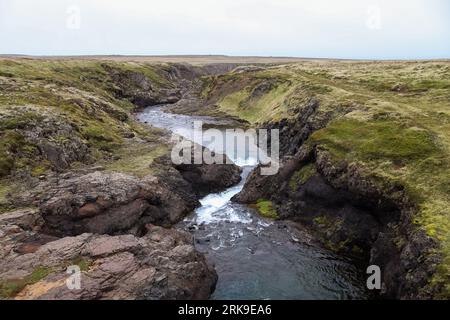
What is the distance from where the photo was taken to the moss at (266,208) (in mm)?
45737

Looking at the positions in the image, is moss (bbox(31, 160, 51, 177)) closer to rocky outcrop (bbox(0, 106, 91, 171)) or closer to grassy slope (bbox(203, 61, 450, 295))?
rocky outcrop (bbox(0, 106, 91, 171))

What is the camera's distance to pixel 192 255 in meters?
32.5

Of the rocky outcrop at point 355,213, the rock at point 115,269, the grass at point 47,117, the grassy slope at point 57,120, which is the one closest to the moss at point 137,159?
the grassy slope at point 57,120

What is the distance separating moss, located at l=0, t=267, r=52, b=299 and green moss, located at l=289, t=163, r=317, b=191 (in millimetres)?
27864

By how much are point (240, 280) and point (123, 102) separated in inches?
3378

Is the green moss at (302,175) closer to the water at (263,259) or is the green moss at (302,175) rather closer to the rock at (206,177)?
the water at (263,259)

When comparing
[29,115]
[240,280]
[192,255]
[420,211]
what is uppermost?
[29,115]

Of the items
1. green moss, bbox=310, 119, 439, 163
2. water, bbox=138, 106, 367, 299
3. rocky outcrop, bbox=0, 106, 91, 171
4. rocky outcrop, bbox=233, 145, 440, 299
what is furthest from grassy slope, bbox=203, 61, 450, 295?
rocky outcrop, bbox=0, 106, 91, 171

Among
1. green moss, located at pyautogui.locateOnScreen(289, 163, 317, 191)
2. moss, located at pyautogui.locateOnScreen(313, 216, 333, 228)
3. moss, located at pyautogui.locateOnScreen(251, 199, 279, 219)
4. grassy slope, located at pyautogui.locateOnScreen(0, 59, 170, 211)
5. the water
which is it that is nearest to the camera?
the water

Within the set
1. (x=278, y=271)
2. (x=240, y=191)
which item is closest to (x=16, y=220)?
(x=278, y=271)

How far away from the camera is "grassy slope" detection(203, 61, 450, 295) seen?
33.7 metres

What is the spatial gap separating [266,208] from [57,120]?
30.8m
